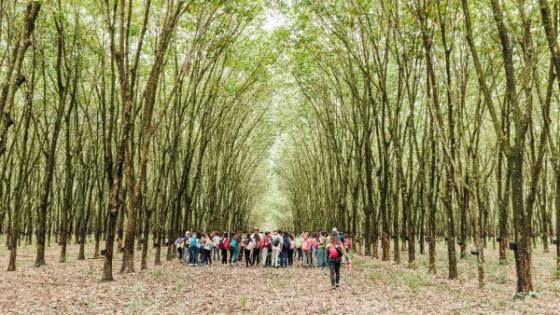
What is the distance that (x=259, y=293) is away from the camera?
11.9m

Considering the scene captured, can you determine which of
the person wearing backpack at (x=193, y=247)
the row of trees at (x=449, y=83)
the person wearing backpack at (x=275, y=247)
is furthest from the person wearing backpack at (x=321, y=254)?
the person wearing backpack at (x=193, y=247)

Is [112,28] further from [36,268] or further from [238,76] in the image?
[238,76]

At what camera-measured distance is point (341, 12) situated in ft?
56.8

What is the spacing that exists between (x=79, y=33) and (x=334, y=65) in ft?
38.7

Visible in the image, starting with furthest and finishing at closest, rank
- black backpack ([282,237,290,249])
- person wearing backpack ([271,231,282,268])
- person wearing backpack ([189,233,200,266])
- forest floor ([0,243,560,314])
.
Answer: black backpack ([282,237,290,249]), person wearing backpack ([271,231,282,268]), person wearing backpack ([189,233,200,266]), forest floor ([0,243,560,314])

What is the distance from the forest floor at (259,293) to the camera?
9.17m

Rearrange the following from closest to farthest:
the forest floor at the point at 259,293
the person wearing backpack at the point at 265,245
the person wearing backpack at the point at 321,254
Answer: the forest floor at the point at 259,293 → the person wearing backpack at the point at 321,254 → the person wearing backpack at the point at 265,245

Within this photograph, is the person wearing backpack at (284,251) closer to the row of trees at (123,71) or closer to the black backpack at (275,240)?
the black backpack at (275,240)

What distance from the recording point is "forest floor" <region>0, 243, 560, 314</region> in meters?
9.17

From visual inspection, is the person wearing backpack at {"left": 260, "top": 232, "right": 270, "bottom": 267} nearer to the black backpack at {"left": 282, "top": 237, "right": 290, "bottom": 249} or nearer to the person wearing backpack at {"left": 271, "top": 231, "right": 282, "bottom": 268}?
the person wearing backpack at {"left": 271, "top": 231, "right": 282, "bottom": 268}

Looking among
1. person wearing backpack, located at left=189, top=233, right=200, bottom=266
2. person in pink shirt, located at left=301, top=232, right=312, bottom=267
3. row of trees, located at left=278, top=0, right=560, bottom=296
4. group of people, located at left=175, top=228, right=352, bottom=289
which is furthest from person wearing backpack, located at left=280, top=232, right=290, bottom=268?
row of trees, located at left=278, top=0, right=560, bottom=296

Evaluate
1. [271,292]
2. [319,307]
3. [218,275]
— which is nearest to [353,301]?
[319,307]

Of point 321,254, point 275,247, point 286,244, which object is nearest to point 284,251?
point 286,244

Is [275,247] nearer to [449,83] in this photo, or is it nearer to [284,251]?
[284,251]
